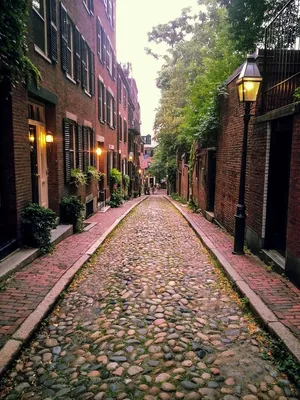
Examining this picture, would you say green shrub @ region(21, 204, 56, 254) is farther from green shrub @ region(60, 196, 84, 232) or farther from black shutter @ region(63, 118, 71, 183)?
black shutter @ region(63, 118, 71, 183)

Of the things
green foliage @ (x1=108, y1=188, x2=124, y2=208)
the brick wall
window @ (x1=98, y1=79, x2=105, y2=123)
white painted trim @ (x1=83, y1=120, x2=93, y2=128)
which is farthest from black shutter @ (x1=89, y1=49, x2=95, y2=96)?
the brick wall

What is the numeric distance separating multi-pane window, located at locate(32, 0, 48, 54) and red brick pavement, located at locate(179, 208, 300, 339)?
6864 millimetres

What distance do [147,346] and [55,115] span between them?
739 centimetres

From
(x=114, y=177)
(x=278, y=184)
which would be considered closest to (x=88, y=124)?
(x=114, y=177)

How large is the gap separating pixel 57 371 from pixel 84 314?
1250 mm

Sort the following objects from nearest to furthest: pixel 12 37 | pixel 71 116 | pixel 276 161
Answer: pixel 12 37
pixel 276 161
pixel 71 116

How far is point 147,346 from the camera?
3635 millimetres

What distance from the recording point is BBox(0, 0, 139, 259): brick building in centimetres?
647

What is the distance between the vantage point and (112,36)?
67.4 feet

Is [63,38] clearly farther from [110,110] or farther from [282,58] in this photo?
[110,110]

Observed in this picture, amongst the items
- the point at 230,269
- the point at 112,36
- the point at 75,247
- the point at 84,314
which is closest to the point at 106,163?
the point at 112,36

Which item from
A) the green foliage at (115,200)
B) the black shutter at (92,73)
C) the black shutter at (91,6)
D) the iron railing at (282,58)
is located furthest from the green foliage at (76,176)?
the black shutter at (91,6)

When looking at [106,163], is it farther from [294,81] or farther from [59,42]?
[294,81]

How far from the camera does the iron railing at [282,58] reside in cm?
595
